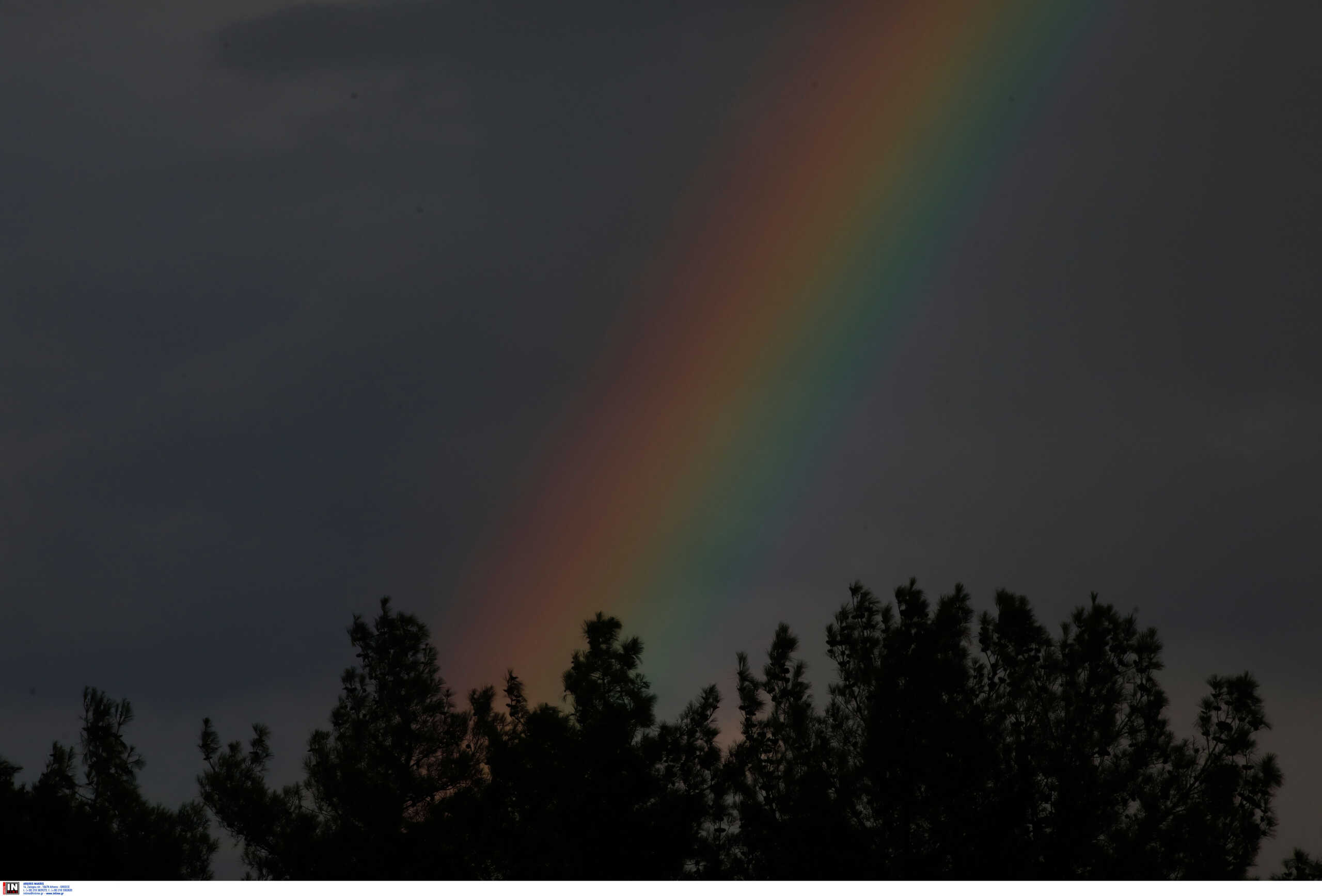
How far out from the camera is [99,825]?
2970cm

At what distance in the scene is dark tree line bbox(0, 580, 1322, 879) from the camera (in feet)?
73.6

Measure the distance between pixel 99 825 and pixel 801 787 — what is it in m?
15.7

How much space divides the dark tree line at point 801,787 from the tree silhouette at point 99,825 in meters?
0.07

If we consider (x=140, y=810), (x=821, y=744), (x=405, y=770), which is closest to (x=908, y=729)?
(x=821, y=744)

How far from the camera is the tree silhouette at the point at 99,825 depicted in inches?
1050

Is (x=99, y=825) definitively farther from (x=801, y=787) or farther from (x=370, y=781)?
(x=801, y=787)

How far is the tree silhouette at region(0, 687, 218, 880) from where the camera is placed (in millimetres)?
26672

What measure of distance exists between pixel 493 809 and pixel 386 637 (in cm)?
666

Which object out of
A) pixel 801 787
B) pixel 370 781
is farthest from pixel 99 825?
pixel 801 787

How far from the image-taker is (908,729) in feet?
76.1

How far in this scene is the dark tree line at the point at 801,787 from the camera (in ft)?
73.6

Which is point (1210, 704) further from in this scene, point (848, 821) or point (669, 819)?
point (669, 819)

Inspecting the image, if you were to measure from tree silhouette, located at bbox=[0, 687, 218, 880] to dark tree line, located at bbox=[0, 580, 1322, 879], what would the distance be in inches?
2.9
